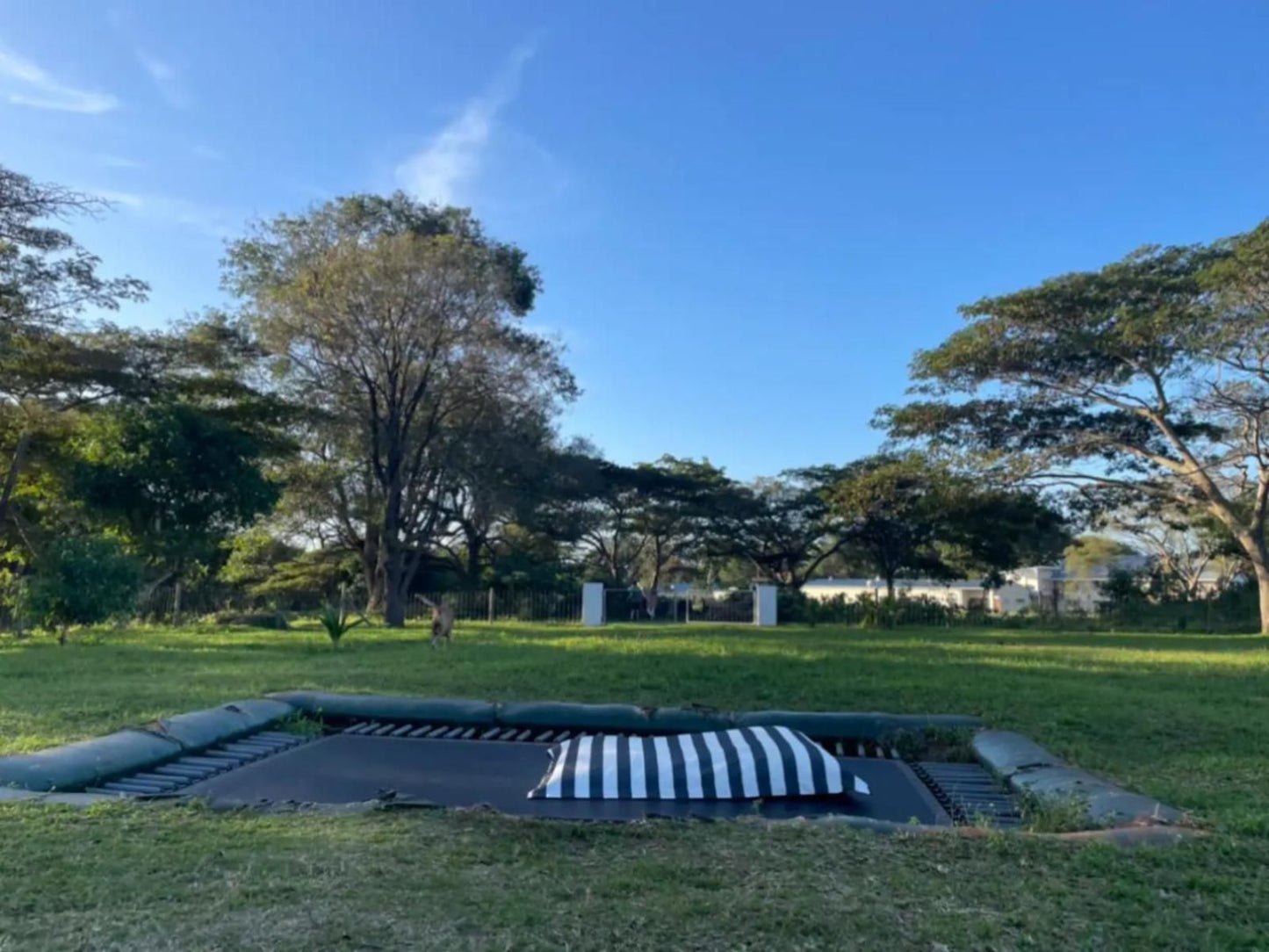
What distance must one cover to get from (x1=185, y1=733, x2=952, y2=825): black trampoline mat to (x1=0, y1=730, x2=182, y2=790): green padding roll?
1.36 feet

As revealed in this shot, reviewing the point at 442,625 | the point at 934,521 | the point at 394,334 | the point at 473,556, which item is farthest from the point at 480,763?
the point at 473,556

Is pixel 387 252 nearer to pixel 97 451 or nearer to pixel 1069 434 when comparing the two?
pixel 97 451

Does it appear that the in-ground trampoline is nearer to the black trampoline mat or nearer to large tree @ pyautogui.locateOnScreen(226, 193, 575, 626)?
the black trampoline mat

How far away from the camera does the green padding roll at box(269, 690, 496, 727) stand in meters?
6.54

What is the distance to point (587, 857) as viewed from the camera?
10.4 feet

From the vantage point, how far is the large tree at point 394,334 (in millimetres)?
17922

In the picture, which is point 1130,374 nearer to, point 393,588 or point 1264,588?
point 1264,588

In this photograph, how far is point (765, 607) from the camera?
21.3 meters

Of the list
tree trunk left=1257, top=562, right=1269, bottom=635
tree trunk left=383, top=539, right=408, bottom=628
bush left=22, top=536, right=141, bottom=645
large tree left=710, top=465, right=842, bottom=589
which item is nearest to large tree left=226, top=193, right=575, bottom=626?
tree trunk left=383, top=539, right=408, bottom=628

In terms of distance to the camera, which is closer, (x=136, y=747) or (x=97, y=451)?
(x=136, y=747)

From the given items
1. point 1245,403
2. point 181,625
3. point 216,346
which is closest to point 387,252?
point 216,346

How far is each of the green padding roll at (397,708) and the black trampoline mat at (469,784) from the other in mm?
530

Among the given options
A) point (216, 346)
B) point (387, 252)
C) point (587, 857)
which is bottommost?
point (587, 857)

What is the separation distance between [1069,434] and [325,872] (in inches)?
822
